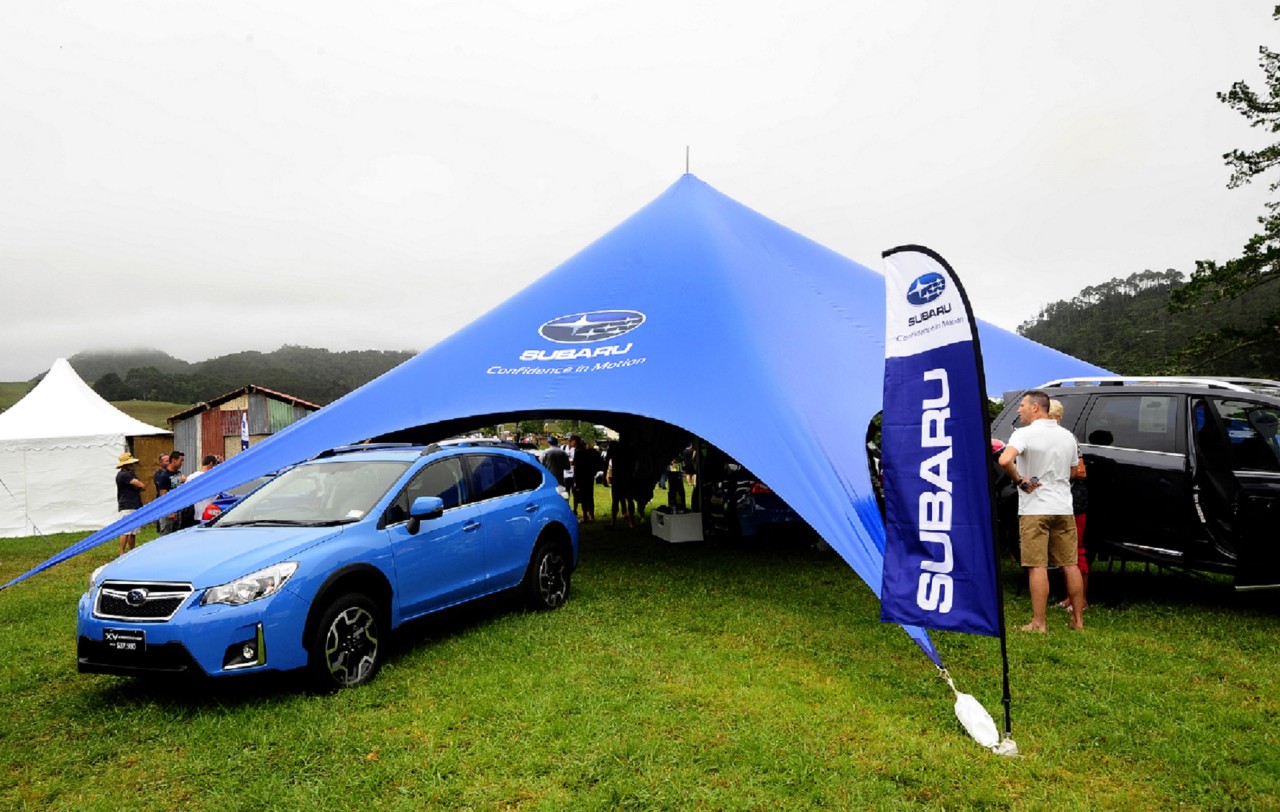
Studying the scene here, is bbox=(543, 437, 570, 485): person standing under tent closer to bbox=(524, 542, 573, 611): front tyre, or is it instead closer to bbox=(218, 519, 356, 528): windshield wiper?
bbox=(524, 542, 573, 611): front tyre

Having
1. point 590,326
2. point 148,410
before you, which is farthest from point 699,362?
point 148,410

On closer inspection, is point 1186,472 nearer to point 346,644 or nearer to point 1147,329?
point 346,644

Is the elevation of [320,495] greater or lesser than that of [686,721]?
greater

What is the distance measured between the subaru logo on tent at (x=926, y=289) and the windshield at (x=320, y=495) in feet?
13.4

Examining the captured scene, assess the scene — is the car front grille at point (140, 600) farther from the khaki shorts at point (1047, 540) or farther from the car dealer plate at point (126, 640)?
the khaki shorts at point (1047, 540)

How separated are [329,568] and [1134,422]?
23.1 feet

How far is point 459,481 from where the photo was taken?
22.3 ft

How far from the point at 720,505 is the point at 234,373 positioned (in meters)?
184

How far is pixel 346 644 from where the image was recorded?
5422 millimetres

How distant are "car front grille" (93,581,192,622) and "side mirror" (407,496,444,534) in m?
1.56

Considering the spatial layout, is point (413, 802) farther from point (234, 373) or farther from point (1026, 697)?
point (234, 373)

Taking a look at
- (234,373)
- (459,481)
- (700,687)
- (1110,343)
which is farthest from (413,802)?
(234,373)

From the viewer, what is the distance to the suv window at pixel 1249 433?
6.49 m

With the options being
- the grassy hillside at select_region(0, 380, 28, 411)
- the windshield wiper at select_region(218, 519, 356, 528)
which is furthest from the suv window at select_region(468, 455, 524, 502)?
the grassy hillside at select_region(0, 380, 28, 411)
